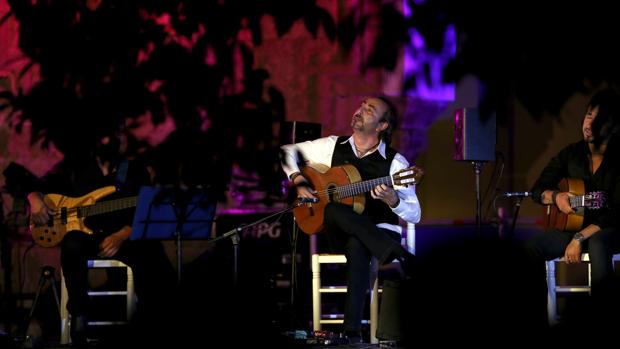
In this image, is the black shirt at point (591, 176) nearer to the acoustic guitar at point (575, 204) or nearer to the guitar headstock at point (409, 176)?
the acoustic guitar at point (575, 204)

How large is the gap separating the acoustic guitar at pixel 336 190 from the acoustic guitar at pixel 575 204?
3.72 ft

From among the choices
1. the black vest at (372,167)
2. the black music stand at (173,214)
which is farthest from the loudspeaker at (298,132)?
the black music stand at (173,214)

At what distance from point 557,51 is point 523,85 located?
190mm

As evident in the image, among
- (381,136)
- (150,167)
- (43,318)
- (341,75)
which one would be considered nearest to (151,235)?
(150,167)

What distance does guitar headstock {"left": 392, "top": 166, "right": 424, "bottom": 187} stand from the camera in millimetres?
5008

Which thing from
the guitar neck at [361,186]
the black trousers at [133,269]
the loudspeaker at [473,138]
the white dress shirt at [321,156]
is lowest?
the black trousers at [133,269]

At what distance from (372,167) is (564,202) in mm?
1199

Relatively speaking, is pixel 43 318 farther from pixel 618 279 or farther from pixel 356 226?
pixel 618 279

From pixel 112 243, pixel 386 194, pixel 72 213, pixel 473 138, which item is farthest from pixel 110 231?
pixel 473 138

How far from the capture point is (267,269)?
6.46 m

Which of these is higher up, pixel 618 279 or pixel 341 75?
pixel 341 75

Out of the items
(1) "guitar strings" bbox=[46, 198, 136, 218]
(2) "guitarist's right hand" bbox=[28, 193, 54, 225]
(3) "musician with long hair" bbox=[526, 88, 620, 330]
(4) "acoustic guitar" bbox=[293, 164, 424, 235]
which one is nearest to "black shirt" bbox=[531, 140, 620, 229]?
(3) "musician with long hair" bbox=[526, 88, 620, 330]

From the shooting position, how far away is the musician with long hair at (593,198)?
520 centimetres

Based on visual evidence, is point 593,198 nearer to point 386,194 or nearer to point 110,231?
point 386,194
